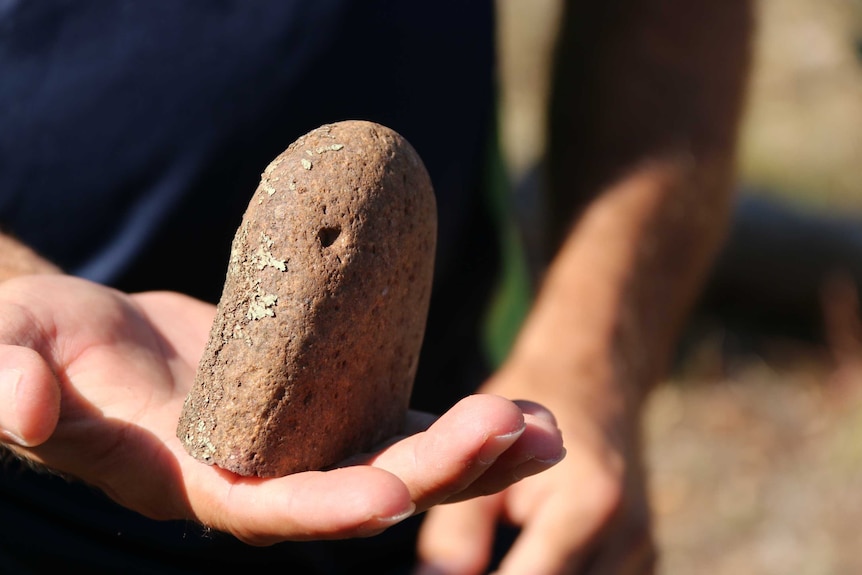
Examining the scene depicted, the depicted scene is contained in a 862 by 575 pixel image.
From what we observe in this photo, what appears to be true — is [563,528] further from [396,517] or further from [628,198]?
[628,198]

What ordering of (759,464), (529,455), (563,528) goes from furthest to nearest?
(759,464), (563,528), (529,455)

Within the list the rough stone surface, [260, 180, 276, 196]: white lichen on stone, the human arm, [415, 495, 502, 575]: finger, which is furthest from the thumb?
the human arm

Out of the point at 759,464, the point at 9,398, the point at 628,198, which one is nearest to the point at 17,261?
the point at 9,398

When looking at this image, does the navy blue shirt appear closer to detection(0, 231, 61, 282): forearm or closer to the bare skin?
detection(0, 231, 61, 282): forearm

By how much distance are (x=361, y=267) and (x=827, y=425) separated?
3733 millimetres

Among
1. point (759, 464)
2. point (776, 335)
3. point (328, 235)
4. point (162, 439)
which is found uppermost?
point (328, 235)

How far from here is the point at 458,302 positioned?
2785 mm

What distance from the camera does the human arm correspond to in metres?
2.46

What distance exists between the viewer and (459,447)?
4.44 feet

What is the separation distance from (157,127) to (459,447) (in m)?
1.26

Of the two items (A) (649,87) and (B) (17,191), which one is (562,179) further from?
(B) (17,191)

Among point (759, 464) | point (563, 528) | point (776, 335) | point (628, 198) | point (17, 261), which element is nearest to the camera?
point (17, 261)

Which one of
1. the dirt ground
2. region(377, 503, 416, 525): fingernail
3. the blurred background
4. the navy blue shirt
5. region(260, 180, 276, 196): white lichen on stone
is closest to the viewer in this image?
region(377, 503, 416, 525): fingernail

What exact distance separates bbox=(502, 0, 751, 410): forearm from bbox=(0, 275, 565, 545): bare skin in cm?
128
